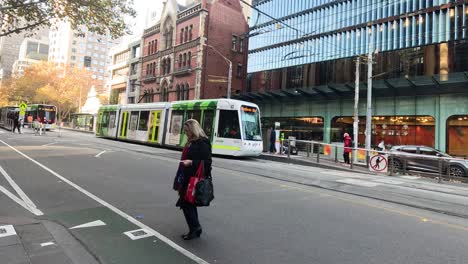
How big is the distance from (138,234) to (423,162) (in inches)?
555

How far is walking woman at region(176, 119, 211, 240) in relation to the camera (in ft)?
15.2

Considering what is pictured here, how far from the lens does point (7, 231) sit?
15.9 ft

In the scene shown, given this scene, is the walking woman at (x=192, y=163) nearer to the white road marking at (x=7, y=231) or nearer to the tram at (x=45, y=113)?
the white road marking at (x=7, y=231)

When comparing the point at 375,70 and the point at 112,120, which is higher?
the point at 375,70

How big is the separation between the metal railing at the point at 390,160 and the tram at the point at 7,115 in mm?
35928

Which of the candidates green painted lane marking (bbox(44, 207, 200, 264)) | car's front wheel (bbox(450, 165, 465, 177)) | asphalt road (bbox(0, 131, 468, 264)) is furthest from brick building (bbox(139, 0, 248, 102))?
green painted lane marking (bbox(44, 207, 200, 264))

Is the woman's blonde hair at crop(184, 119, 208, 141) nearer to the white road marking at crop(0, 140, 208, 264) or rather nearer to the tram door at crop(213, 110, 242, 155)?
the white road marking at crop(0, 140, 208, 264)

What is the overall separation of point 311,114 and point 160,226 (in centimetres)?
2861

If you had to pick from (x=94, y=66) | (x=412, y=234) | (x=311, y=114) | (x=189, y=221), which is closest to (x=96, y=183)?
(x=189, y=221)

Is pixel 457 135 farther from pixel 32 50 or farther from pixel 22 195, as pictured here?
pixel 32 50

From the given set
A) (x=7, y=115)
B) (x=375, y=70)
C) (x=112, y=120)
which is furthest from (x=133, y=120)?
(x=7, y=115)

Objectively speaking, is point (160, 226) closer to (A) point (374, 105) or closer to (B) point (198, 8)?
(A) point (374, 105)

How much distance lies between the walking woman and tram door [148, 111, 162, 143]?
1862 cm

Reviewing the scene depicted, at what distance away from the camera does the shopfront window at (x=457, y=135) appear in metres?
22.9
